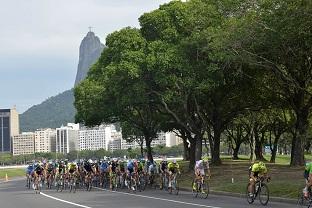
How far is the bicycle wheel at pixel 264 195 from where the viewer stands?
19.1 meters

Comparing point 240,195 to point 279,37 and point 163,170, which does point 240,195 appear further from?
point 279,37

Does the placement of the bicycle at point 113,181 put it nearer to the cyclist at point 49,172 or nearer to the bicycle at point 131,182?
the bicycle at point 131,182

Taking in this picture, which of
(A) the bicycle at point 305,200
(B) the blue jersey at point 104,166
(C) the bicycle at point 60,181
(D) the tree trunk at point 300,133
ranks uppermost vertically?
(D) the tree trunk at point 300,133

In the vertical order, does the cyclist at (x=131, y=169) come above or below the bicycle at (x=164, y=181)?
above

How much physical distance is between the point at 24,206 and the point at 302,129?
71.0 feet

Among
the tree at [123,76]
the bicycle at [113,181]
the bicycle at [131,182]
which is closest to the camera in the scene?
the bicycle at [131,182]

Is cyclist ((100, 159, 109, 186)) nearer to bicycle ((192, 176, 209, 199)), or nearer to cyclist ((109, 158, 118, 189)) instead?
cyclist ((109, 158, 118, 189))

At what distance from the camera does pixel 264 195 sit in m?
19.3

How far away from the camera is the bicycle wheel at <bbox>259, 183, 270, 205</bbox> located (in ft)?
62.5

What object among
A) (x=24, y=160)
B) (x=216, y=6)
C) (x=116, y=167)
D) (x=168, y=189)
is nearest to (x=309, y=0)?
(x=168, y=189)

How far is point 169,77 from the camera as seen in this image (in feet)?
110

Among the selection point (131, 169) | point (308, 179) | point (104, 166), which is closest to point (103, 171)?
point (104, 166)

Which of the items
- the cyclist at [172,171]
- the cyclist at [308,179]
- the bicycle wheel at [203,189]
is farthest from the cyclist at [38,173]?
the cyclist at [308,179]

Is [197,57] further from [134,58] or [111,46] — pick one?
[111,46]
